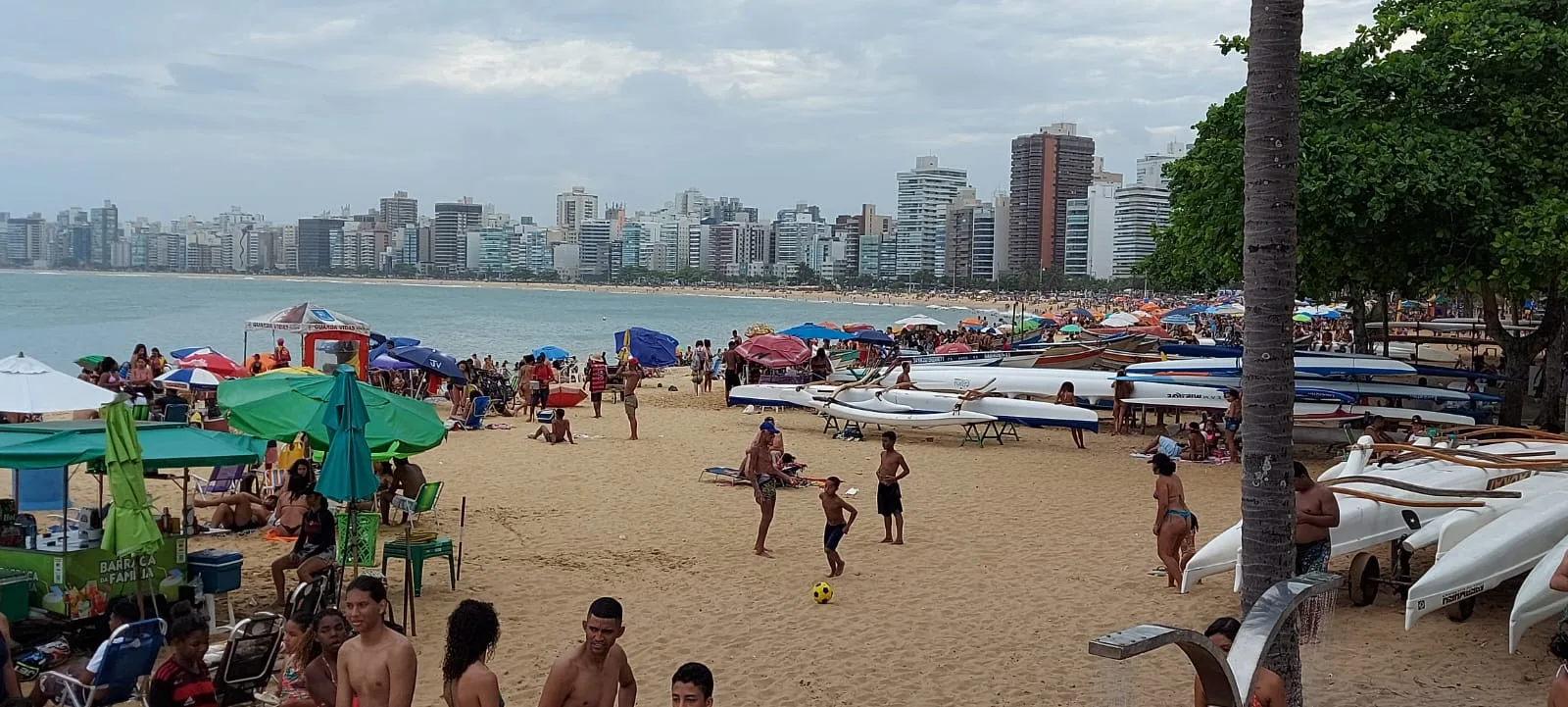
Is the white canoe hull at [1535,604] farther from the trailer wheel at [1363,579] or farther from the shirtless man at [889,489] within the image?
the shirtless man at [889,489]

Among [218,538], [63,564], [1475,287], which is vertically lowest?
[218,538]

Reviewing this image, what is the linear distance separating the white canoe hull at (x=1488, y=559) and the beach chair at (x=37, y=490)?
927 cm

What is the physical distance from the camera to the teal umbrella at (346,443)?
7.45 m

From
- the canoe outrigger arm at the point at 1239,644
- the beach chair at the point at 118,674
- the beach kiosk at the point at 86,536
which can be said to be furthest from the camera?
the beach kiosk at the point at 86,536

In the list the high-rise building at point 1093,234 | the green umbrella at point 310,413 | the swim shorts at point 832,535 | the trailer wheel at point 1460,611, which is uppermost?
the high-rise building at point 1093,234

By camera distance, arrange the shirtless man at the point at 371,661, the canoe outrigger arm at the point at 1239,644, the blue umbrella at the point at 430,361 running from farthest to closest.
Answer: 1. the blue umbrella at the point at 430,361
2. the shirtless man at the point at 371,661
3. the canoe outrigger arm at the point at 1239,644

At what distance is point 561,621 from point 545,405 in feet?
45.7

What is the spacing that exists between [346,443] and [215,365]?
14.0 meters

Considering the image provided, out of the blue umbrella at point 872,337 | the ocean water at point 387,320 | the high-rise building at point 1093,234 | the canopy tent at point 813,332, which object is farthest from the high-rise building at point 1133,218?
the canopy tent at point 813,332

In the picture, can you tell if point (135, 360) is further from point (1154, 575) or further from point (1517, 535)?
point (1517, 535)

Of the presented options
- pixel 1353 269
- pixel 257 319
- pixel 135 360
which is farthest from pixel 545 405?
pixel 1353 269

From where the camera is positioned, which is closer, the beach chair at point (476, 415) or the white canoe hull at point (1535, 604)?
the white canoe hull at point (1535, 604)

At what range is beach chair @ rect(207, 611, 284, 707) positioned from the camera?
6348mm

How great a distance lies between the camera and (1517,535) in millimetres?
7617
